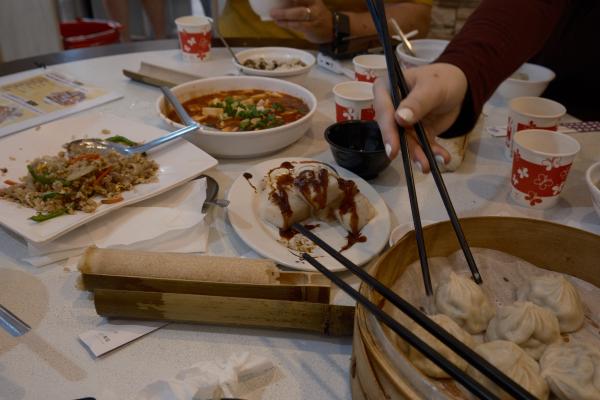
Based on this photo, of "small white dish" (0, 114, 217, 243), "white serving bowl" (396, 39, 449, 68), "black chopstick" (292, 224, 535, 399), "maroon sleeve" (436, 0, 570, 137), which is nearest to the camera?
"black chopstick" (292, 224, 535, 399)

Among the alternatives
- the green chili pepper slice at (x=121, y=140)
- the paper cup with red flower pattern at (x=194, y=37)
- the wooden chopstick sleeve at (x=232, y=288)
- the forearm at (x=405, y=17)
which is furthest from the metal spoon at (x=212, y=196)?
the forearm at (x=405, y=17)

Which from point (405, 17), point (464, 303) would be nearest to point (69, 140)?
point (464, 303)

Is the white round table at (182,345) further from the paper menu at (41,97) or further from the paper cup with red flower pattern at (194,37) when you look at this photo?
the paper cup with red flower pattern at (194,37)

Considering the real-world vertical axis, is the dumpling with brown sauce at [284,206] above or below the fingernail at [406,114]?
below

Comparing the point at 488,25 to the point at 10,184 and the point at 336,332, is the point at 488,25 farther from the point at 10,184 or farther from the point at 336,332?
the point at 10,184

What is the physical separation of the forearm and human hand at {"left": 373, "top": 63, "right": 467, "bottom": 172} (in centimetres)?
125

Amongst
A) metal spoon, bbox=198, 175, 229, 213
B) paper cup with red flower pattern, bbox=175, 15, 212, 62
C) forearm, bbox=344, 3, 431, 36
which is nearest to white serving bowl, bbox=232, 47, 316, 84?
paper cup with red flower pattern, bbox=175, 15, 212, 62

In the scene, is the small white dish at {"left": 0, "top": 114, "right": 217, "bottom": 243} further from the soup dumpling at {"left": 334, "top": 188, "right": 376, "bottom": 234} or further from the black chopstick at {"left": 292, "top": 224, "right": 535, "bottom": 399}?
the black chopstick at {"left": 292, "top": 224, "right": 535, "bottom": 399}

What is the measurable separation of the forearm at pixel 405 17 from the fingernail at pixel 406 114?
5.06ft

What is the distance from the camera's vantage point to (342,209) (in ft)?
4.17

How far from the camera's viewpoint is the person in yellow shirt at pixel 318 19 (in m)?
2.34

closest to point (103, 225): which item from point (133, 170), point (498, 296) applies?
point (133, 170)

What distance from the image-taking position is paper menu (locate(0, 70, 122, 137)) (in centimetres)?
175

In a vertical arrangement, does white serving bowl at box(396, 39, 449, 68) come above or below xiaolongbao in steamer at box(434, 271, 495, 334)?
above
